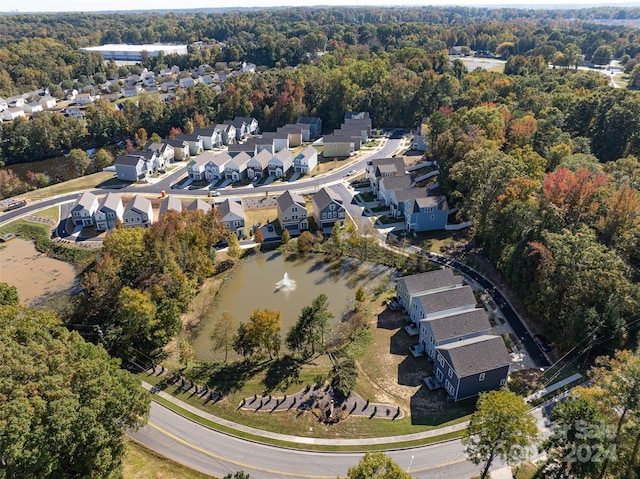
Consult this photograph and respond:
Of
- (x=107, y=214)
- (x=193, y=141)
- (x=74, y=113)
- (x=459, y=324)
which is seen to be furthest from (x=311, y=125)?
(x=459, y=324)

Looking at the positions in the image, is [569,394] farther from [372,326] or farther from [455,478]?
[372,326]

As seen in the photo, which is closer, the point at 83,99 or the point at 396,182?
the point at 396,182

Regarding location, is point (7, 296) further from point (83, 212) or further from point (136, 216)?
point (83, 212)

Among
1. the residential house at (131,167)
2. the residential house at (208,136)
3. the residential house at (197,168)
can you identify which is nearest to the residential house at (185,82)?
the residential house at (208,136)

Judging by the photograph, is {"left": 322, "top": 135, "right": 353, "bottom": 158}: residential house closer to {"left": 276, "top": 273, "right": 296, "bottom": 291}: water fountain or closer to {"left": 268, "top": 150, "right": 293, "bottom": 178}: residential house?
{"left": 268, "top": 150, "right": 293, "bottom": 178}: residential house

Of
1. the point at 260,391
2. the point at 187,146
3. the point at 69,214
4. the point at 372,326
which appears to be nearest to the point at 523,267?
the point at 372,326

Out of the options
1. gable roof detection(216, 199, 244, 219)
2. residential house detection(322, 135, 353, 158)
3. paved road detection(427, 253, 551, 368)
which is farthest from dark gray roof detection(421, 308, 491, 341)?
residential house detection(322, 135, 353, 158)
